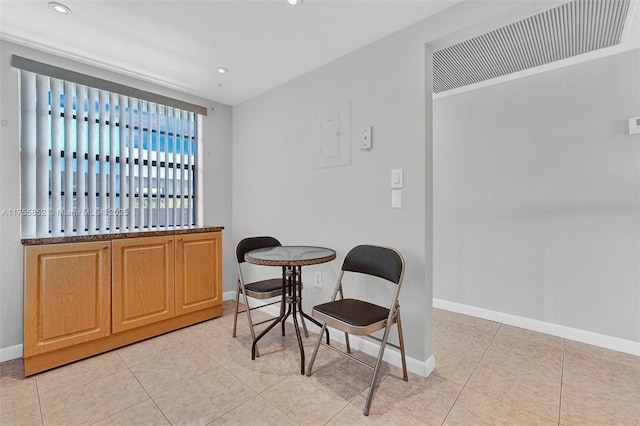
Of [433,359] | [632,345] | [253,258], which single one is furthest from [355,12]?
[632,345]

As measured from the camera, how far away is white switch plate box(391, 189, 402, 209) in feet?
6.83

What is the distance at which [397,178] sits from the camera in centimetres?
209

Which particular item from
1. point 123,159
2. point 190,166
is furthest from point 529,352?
point 123,159

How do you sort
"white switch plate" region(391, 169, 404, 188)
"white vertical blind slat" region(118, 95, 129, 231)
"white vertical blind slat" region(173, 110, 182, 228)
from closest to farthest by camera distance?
"white switch plate" region(391, 169, 404, 188) < "white vertical blind slat" region(118, 95, 129, 231) < "white vertical blind slat" region(173, 110, 182, 228)

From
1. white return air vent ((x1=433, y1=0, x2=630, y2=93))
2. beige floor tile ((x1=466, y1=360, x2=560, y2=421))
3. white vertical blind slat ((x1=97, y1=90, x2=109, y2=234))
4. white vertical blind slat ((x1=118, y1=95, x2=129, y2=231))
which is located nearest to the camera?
beige floor tile ((x1=466, y1=360, x2=560, y2=421))

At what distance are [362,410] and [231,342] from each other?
4.29ft

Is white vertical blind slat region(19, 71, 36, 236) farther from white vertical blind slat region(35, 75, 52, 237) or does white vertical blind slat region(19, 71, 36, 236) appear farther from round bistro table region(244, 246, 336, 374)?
round bistro table region(244, 246, 336, 374)

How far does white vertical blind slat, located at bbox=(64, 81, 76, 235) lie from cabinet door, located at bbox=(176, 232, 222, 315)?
0.90 m


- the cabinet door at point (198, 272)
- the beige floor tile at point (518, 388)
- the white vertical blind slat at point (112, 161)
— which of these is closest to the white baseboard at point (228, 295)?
the cabinet door at point (198, 272)

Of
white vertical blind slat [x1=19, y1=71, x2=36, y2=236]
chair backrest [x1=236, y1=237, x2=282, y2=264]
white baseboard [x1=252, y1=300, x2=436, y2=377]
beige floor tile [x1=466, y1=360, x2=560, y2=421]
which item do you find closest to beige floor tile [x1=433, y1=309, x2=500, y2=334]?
beige floor tile [x1=466, y1=360, x2=560, y2=421]

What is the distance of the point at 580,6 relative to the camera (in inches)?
72.4

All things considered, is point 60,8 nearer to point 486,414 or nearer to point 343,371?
point 343,371

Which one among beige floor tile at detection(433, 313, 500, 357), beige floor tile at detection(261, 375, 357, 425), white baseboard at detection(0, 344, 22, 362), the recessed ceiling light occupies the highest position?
the recessed ceiling light

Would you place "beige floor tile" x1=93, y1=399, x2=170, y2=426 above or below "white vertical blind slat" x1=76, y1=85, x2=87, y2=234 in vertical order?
below
